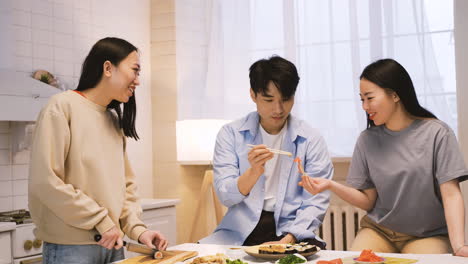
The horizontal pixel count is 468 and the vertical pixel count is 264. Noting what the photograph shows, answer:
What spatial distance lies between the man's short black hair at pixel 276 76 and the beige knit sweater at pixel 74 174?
735mm

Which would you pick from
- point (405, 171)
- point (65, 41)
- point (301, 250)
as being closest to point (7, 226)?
point (65, 41)

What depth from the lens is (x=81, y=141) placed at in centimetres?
212

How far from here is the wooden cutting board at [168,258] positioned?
1980 mm

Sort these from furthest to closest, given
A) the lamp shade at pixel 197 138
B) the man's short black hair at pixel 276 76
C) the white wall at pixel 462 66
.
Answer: the lamp shade at pixel 197 138
the white wall at pixel 462 66
the man's short black hair at pixel 276 76

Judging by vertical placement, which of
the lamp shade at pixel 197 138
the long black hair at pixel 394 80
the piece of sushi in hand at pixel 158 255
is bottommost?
the piece of sushi in hand at pixel 158 255

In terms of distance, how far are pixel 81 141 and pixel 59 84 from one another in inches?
70.3

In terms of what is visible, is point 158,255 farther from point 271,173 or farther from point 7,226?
point 7,226

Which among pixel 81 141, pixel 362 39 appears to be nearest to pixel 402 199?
pixel 81 141

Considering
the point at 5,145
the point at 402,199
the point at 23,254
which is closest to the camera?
the point at 402,199

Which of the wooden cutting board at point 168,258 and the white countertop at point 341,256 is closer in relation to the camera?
the white countertop at point 341,256

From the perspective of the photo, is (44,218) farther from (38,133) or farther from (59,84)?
(59,84)

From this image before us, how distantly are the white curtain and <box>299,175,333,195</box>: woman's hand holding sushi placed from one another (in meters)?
1.69

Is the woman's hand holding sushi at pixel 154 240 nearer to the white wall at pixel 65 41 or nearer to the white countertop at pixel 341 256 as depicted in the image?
the white countertop at pixel 341 256

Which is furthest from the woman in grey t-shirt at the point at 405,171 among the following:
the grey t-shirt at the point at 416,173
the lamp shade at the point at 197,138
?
the lamp shade at the point at 197,138
